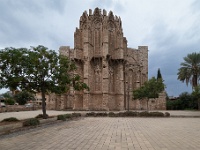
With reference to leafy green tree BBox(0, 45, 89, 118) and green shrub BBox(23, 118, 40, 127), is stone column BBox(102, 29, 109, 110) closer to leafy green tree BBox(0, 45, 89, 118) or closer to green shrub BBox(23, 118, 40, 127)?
leafy green tree BBox(0, 45, 89, 118)

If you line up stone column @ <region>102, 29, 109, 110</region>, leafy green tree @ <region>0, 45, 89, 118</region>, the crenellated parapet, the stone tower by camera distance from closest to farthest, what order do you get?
leafy green tree @ <region>0, 45, 89, 118</region> < stone column @ <region>102, 29, 109, 110</region> < the stone tower < the crenellated parapet

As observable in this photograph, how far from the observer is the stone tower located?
45469mm

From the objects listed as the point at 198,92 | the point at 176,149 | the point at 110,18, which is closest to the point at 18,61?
the point at 176,149

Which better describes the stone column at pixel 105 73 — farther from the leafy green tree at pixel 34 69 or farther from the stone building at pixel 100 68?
the leafy green tree at pixel 34 69

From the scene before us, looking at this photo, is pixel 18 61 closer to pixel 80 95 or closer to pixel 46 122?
pixel 46 122

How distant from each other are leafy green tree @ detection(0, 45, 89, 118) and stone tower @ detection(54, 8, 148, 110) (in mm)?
25807

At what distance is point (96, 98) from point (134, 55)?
53.3ft

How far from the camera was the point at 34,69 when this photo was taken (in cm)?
1688

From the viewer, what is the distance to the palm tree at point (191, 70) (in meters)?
46.6

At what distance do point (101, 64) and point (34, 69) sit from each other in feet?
101

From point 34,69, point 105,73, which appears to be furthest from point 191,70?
point 34,69

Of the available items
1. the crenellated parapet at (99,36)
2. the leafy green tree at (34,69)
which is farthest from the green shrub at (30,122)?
the crenellated parapet at (99,36)

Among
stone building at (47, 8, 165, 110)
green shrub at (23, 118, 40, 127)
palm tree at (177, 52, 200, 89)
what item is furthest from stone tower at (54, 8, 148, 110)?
green shrub at (23, 118, 40, 127)

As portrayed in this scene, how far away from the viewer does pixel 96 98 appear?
4597cm
